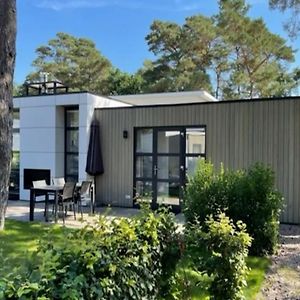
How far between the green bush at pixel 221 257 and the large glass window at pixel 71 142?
26.9 feet

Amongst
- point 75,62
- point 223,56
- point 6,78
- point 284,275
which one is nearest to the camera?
point 284,275

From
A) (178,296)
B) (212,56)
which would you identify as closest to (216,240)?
(178,296)

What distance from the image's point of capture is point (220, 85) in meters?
22.3

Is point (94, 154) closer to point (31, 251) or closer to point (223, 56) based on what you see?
point (31, 251)

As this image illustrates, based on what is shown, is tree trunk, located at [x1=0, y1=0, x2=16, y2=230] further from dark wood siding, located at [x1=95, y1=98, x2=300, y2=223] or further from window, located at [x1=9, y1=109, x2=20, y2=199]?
window, located at [x1=9, y1=109, x2=20, y2=199]

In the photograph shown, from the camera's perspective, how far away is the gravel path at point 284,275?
4.33m

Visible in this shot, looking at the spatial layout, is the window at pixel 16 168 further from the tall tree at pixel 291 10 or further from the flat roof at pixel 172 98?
the tall tree at pixel 291 10

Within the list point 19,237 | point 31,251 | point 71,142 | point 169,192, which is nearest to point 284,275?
point 31,251

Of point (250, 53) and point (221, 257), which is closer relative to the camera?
point (221, 257)

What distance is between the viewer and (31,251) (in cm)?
434

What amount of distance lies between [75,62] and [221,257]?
24182mm

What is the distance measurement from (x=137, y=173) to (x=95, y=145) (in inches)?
56.9

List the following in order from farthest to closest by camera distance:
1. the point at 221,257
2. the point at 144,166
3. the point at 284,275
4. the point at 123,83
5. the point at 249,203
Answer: the point at 123,83 < the point at 144,166 < the point at 249,203 < the point at 284,275 < the point at 221,257

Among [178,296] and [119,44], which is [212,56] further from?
[178,296]
